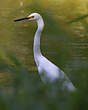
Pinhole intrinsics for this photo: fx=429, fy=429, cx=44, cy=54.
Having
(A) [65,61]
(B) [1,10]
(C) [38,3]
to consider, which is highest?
(C) [38,3]

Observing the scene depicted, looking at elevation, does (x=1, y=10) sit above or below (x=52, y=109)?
below

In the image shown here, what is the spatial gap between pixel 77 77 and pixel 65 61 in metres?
0.22

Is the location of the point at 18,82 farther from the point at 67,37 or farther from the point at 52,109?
the point at 67,37

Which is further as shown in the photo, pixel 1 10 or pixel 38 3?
pixel 1 10

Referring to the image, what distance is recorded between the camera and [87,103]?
1.00 meters

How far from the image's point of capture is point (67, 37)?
4.63ft

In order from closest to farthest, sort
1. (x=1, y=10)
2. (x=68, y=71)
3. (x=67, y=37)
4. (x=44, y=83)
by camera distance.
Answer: (x=44, y=83) → (x=68, y=71) → (x=67, y=37) → (x=1, y=10)

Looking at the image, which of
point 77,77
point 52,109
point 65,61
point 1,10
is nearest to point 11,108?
point 52,109

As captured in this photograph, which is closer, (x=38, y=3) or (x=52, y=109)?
(x=52, y=109)

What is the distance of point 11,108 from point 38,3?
23.4 inches

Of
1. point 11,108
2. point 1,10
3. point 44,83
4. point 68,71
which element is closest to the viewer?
point 11,108

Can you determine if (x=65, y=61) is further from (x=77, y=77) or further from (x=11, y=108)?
(x=11, y=108)

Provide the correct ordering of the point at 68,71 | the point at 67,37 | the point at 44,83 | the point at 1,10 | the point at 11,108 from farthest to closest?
the point at 1,10
the point at 67,37
the point at 68,71
the point at 44,83
the point at 11,108

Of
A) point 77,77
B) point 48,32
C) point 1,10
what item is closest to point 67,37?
point 48,32
